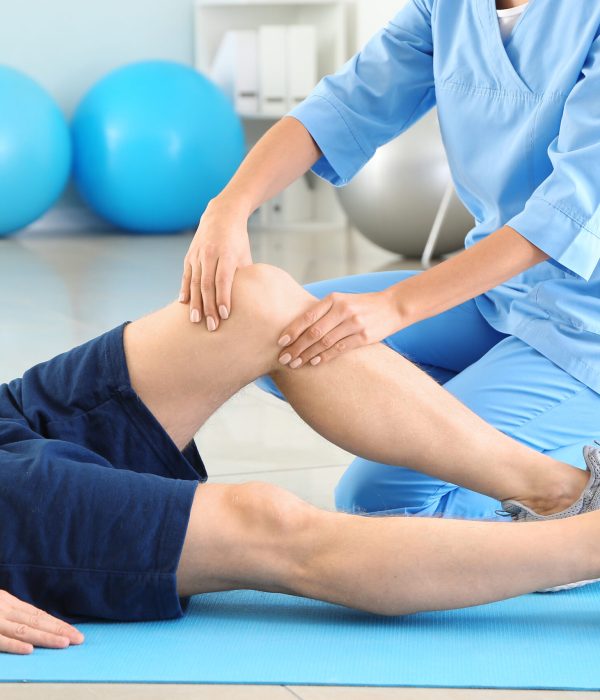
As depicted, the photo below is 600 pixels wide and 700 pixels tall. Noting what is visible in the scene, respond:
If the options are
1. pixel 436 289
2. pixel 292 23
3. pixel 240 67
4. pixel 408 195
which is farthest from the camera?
pixel 292 23

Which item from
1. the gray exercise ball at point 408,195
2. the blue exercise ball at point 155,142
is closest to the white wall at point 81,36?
the blue exercise ball at point 155,142

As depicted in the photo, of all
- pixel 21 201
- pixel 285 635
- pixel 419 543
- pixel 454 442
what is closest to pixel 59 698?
pixel 285 635

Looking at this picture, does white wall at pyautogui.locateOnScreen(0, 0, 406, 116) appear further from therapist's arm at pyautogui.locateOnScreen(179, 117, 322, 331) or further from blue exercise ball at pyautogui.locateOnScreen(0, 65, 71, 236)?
therapist's arm at pyautogui.locateOnScreen(179, 117, 322, 331)

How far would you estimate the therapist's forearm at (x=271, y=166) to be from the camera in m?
1.60

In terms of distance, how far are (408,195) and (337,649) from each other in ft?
9.92

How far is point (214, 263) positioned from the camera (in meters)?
1.40

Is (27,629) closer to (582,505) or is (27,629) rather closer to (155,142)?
(582,505)

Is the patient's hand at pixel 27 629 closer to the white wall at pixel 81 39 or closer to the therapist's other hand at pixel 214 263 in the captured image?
the therapist's other hand at pixel 214 263

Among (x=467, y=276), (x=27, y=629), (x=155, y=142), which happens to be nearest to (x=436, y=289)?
(x=467, y=276)

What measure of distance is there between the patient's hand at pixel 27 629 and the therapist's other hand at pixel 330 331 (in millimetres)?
358

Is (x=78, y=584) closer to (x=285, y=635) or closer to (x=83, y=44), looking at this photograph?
(x=285, y=635)

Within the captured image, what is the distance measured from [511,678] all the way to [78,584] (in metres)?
0.41

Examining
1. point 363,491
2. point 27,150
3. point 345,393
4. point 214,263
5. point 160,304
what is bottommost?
point 160,304

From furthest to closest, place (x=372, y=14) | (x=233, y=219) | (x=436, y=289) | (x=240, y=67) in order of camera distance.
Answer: (x=240, y=67) → (x=372, y=14) → (x=233, y=219) → (x=436, y=289)
